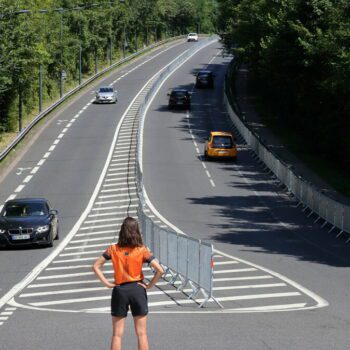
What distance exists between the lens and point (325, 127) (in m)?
61.3

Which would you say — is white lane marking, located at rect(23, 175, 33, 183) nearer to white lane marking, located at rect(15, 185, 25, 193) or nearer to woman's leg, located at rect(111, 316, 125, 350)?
white lane marking, located at rect(15, 185, 25, 193)

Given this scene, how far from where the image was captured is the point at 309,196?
42.3 m

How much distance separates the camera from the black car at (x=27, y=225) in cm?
3080

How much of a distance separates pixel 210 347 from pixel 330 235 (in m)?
22.3

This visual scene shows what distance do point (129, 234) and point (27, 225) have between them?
789 inches

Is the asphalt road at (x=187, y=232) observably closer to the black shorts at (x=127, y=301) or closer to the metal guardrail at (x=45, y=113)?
the metal guardrail at (x=45, y=113)

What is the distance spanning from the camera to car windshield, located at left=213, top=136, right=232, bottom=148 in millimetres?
60156

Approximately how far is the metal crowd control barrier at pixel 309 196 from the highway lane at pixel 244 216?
1.82 feet

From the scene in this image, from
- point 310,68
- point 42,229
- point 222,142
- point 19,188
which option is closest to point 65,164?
point 19,188

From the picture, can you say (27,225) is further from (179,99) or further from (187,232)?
(179,99)

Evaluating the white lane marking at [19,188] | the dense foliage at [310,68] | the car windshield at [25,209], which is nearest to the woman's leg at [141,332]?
the car windshield at [25,209]

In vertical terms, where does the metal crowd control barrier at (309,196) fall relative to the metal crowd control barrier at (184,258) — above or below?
below

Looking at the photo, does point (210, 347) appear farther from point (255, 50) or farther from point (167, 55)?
point (167, 55)

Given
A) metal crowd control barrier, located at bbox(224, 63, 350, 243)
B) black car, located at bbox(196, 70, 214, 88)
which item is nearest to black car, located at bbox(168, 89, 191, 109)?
black car, located at bbox(196, 70, 214, 88)
